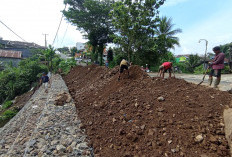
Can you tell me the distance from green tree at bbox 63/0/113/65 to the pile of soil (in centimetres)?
1787

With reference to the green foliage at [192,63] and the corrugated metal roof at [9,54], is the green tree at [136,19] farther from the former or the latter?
the corrugated metal roof at [9,54]

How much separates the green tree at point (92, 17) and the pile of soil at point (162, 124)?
58.6 ft

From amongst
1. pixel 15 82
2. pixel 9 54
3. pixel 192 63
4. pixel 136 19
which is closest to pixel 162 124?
pixel 136 19

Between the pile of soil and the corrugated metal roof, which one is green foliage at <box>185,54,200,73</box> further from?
the corrugated metal roof

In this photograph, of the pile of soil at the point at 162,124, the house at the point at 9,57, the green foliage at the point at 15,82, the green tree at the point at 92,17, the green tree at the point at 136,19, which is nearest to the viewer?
the pile of soil at the point at 162,124

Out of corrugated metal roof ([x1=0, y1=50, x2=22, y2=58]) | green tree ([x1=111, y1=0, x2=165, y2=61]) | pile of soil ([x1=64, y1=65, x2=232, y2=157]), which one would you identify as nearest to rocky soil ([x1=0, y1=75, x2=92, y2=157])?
pile of soil ([x1=64, y1=65, x2=232, y2=157])

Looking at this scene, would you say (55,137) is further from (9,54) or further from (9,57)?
(9,54)

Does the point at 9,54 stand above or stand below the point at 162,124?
above

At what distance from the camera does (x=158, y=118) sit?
274 cm

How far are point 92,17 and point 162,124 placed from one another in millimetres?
19927

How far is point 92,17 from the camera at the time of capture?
19578 mm

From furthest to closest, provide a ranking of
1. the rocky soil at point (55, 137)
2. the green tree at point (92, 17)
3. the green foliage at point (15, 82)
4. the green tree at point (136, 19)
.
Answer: the green tree at point (92, 17) < the green foliage at point (15, 82) < the green tree at point (136, 19) < the rocky soil at point (55, 137)

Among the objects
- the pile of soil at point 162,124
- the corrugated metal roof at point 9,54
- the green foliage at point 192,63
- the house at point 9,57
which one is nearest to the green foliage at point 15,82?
the house at point 9,57

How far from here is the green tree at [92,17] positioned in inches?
736
